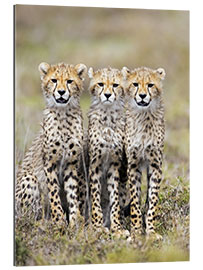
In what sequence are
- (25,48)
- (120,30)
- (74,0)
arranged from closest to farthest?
(74,0), (25,48), (120,30)

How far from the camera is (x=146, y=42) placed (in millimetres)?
9297

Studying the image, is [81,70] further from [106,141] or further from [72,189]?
[72,189]

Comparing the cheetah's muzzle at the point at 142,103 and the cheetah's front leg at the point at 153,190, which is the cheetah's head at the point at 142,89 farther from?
the cheetah's front leg at the point at 153,190

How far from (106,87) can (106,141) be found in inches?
16.1

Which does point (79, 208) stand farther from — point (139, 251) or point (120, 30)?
point (120, 30)

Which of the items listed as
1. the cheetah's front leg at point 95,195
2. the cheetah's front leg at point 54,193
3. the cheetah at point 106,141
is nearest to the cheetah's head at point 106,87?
the cheetah at point 106,141

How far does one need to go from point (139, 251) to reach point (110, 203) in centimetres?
43

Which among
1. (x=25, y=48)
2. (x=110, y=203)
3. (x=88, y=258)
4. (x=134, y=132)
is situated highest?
(x=25, y=48)

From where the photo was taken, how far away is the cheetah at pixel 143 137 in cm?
582

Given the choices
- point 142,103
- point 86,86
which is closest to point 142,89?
point 142,103

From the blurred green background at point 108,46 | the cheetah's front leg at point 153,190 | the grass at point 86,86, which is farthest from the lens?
the blurred green background at point 108,46

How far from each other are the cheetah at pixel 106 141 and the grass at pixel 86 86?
0.20m
